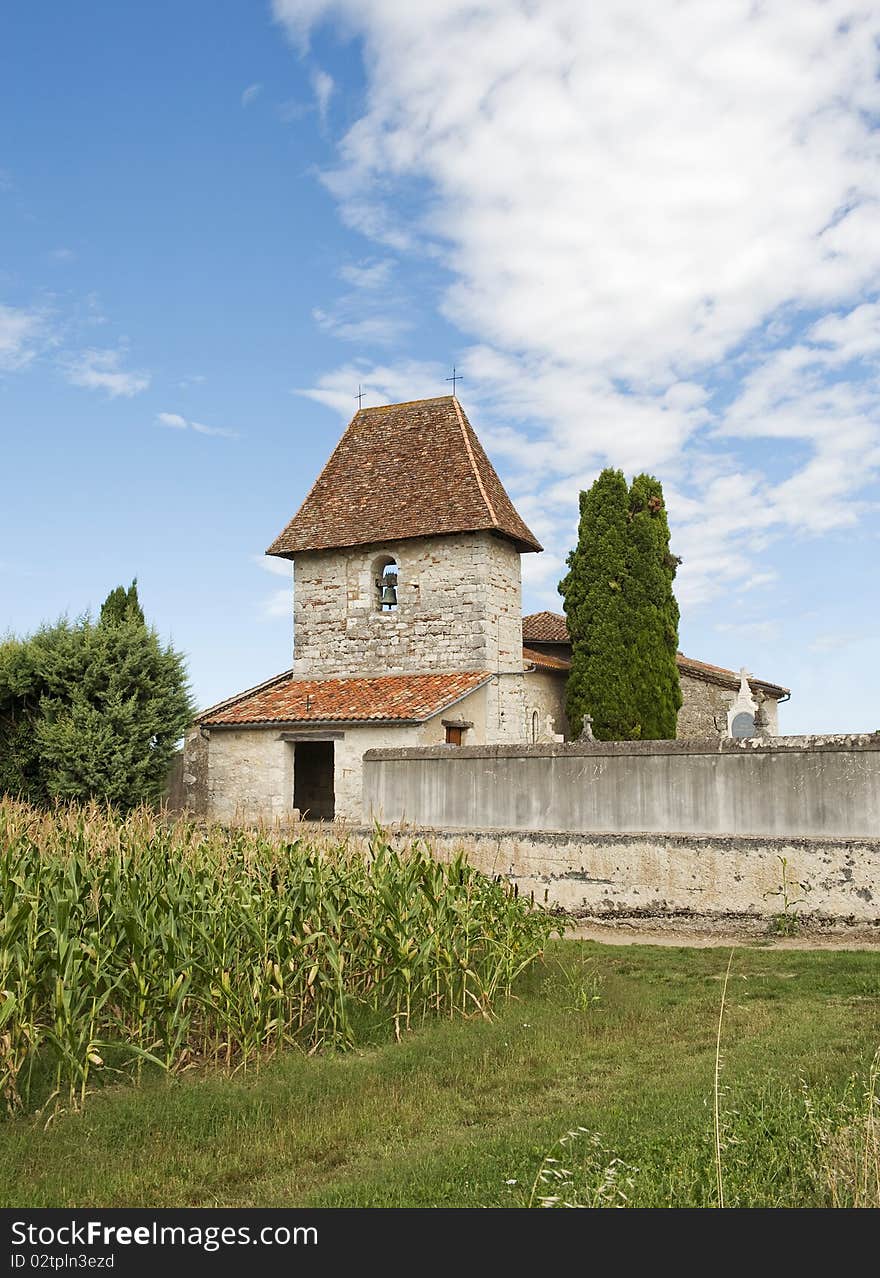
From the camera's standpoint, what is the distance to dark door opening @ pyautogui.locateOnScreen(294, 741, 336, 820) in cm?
2420

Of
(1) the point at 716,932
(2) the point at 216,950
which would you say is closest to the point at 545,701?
(1) the point at 716,932

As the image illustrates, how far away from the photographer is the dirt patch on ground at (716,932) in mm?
11391

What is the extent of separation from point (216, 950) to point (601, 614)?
65.3ft

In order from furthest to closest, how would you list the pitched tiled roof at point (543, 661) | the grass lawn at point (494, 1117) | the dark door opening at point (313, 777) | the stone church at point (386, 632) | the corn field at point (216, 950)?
1. the pitched tiled roof at point (543, 661)
2. the dark door opening at point (313, 777)
3. the stone church at point (386, 632)
4. the corn field at point (216, 950)
5. the grass lawn at point (494, 1117)

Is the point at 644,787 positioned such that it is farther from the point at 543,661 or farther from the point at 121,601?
the point at 121,601

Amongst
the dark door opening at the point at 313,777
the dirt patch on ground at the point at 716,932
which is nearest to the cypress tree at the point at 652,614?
the dark door opening at the point at 313,777

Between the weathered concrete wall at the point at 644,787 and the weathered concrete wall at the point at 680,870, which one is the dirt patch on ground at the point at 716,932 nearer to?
the weathered concrete wall at the point at 680,870

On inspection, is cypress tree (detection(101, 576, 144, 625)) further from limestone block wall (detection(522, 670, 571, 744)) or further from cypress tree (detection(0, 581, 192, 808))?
limestone block wall (detection(522, 670, 571, 744))

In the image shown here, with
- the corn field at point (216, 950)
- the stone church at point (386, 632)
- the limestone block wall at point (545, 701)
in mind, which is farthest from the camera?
the limestone block wall at point (545, 701)

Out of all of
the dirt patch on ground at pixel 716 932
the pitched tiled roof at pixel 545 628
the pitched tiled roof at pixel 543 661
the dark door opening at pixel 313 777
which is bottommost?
the dirt patch on ground at pixel 716 932

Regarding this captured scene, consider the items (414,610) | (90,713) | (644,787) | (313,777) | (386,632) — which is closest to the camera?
(644,787)

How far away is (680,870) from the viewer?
41.7 feet

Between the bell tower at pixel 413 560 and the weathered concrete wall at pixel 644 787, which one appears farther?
the bell tower at pixel 413 560

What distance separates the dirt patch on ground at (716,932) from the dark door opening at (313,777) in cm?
1198
